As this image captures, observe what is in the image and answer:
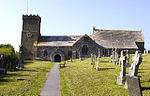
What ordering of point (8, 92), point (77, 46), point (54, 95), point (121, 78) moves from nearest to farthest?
point (54, 95)
point (8, 92)
point (121, 78)
point (77, 46)

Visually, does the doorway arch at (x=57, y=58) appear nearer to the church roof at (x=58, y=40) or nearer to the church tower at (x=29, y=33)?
the church roof at (x=58, y=40)

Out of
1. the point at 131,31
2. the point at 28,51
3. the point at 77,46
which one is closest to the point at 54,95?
the point at 77,46

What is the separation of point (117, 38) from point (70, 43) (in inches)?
549

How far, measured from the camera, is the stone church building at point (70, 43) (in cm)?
4234

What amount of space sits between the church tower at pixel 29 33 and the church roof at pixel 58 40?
7.47ft

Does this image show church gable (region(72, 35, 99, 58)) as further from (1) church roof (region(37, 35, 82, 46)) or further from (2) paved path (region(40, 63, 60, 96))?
(2) paved path (region(40, 63, 60, 96))

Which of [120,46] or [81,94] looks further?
[120,46]

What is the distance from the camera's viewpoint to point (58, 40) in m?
47.0

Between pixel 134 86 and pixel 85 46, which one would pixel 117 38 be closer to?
pixel 85 46

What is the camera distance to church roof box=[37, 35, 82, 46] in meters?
45.2

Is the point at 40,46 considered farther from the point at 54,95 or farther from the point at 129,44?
the point at 54,95

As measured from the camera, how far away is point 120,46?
44031 mm

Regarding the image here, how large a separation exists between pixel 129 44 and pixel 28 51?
29020 mm

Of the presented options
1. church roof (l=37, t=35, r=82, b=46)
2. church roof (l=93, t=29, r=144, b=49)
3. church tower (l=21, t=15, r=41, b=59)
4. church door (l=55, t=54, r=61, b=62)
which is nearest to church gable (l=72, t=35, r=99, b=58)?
church roof (l=37, t=35, r=82, b=46)
